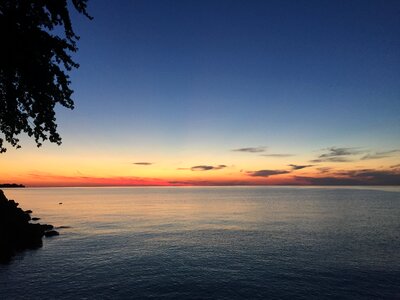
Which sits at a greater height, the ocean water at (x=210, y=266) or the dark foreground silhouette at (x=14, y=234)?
the dark foreground silhouette at (x=14, y=234)

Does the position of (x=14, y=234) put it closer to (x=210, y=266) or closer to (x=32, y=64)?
(x=210, y=266)

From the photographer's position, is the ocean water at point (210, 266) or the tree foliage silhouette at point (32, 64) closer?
the tree foliage silhouette at point (32, 64)

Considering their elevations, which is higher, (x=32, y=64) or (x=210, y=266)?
(x=32, y=64)

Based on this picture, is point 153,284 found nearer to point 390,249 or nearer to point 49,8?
point 49,8

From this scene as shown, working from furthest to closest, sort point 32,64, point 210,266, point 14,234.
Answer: point 14,234 < point 210,266 < point 32,64

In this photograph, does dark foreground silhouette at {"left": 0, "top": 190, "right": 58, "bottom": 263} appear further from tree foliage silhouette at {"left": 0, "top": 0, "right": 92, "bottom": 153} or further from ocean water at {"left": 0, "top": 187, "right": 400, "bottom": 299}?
tree foliage silhouette at {"left": 0, "top": 0, "right": 92, "bottom": 153}

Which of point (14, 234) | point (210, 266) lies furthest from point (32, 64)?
point (14, 234)

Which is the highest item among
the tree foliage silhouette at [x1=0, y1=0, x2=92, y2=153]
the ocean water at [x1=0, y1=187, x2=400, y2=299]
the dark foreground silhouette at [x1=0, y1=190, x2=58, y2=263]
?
the tree foliage silhouette at [x1=0, y1=0, x2=92, y2=153]

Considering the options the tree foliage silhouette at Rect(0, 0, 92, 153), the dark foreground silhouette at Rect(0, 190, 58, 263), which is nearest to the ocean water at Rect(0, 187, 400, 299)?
the dark foreground silhouette at Rect(0, 190, 58, 263)

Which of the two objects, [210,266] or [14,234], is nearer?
[210,266]

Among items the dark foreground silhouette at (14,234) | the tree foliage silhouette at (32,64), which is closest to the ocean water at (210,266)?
the dark foreground silhouette at (14,234)

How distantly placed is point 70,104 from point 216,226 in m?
69.6

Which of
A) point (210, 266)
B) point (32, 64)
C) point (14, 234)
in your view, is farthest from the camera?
point (14, 234)

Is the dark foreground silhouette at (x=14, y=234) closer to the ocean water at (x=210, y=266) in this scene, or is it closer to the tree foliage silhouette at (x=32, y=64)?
the ocean water at (x=210, y=266)
